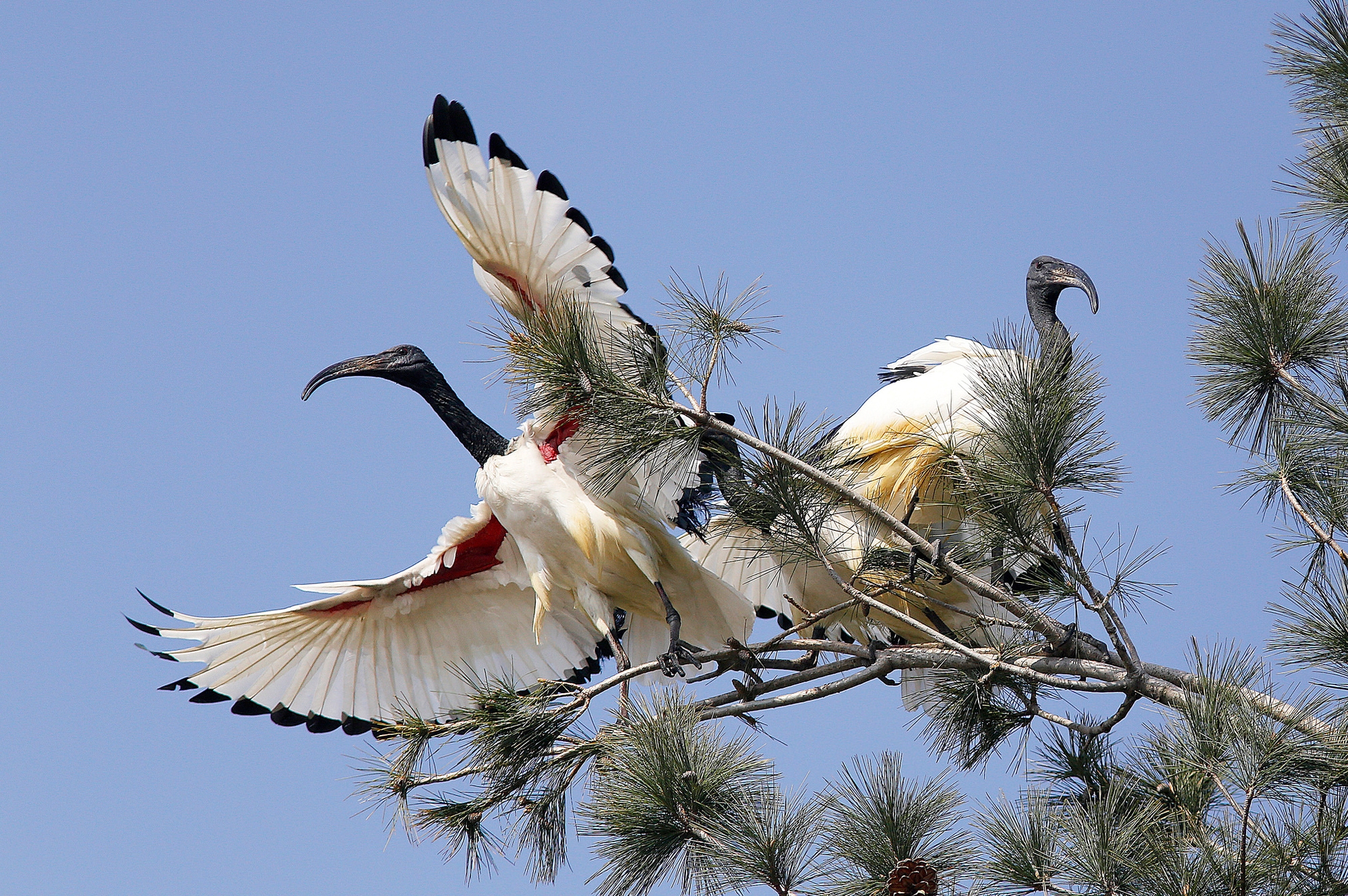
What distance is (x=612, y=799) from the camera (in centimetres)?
408

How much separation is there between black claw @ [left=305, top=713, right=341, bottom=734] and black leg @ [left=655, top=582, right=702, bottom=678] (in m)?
1.68

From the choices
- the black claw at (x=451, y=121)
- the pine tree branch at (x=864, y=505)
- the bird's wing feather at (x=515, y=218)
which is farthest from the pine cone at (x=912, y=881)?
the black claw at (x=451, y=121)

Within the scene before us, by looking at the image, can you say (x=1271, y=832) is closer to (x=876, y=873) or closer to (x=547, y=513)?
(x=876, y=873)

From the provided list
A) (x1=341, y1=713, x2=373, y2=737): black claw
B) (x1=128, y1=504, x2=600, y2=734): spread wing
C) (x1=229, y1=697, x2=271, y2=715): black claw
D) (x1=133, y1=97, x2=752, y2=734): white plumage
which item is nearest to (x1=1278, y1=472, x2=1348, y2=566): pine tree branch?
(x1=133, y1=97, x2=752, y2=734): white plumage

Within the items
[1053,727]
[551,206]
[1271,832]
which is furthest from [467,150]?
[1271,832]

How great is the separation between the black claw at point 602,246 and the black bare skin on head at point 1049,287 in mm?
1962

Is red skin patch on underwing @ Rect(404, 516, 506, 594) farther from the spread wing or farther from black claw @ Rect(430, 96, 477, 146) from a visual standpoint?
black claw @ Rect(430, 96, 477, 146)

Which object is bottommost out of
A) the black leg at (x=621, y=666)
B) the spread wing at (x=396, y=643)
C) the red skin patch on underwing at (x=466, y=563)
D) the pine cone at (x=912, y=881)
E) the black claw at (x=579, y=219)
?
the pine cone at (x=912, y=881)

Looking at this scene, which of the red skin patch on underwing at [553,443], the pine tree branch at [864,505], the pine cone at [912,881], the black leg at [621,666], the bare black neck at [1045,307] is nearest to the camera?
the pine cone at [912,881]

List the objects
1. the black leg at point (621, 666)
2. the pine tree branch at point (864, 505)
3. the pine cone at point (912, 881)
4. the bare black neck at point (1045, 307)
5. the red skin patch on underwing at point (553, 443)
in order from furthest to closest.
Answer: the bare black neck at point (1045, 307) < the red skin patch on underwing at point (553, 443) < the black leg at point (621, 666) < the pine tree branch at point (864, 505) < the pine cone at point (912, 881)

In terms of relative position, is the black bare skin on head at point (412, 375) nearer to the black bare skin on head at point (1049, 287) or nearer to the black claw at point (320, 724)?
the black claw at point (320, 724)

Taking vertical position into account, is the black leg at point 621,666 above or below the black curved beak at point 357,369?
below

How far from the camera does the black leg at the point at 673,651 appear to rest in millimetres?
4984

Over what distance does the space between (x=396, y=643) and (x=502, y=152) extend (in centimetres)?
261
